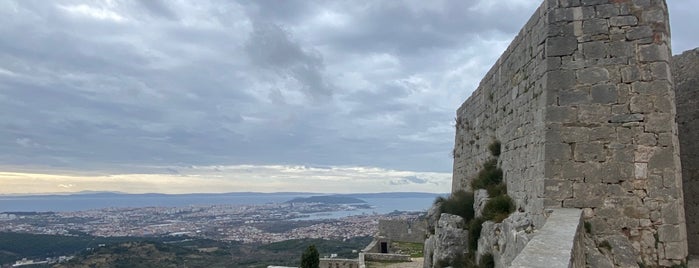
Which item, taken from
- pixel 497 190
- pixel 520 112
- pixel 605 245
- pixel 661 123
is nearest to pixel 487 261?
pixel 605 245

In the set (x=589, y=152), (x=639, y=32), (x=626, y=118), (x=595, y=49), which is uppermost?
(x=639, y=32)

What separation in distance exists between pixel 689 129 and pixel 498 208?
349 cm

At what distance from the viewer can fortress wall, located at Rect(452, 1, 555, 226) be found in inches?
300

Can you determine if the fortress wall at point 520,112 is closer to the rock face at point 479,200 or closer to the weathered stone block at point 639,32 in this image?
the rock face at point 479,200

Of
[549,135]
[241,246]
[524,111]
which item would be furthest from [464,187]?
[241,246]

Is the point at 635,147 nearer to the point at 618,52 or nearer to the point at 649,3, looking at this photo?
the point at 618,52

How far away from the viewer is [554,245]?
15.0 ft

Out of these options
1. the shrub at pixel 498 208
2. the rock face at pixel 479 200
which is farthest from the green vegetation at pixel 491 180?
the shrub at pixel 498 208

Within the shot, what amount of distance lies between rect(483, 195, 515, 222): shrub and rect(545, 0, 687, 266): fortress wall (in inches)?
65.6

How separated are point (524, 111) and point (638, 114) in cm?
187

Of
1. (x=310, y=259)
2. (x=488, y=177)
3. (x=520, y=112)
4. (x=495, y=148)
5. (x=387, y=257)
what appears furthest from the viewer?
(x=387, y=257)

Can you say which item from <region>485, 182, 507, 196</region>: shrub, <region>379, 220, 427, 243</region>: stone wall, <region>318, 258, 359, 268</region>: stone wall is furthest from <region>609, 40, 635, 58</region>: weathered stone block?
<region>379, 220, 427, 243</region>: stone wall

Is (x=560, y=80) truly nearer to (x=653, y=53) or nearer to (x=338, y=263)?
(x=653, y=53)

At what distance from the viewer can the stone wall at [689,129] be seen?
26.8 ft
